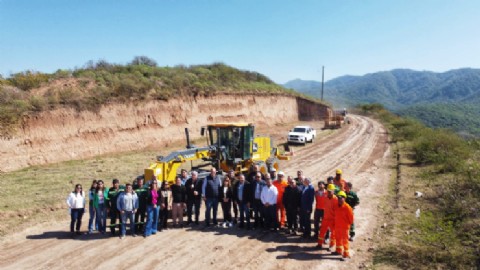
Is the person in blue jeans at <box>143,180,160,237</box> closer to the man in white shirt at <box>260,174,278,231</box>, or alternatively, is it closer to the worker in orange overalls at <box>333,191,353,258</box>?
the man in white shirt at <box>260,174,278,231</box>

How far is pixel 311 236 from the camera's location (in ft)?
31.0

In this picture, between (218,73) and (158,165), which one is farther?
(218,73)

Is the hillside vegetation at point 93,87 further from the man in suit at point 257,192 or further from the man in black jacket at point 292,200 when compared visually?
the man in black jacket at point 292,200

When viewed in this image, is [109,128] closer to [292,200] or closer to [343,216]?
[292,200]

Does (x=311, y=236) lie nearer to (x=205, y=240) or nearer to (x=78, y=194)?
Answer: (x=205, y=240)

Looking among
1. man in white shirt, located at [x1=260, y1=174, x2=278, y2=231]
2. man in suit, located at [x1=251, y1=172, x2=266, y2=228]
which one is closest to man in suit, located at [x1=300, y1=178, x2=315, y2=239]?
man in white shirt, located at [x1=260, y1=174, x2=278, y2=231]

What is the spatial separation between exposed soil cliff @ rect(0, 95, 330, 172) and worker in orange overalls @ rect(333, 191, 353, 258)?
17236 mm

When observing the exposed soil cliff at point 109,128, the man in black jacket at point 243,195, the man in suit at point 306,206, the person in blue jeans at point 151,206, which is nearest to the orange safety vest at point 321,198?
the man in suit at point 306,206

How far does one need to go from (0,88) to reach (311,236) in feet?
63.6

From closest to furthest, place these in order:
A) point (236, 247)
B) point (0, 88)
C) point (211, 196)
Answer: point (236, 247), point (211, 196), point (0, 88)

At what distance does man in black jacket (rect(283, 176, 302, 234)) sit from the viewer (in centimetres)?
935

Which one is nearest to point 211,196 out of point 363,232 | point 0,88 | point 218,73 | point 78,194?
point 78,194

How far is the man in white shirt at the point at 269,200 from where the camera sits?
9547 millimetres

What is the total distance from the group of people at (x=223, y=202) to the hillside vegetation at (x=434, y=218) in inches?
56.6
